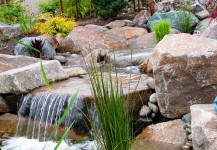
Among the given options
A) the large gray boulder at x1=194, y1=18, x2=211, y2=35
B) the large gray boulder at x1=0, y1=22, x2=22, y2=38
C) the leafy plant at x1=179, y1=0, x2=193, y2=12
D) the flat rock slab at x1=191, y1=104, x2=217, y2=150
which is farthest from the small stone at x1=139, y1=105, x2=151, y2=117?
the large gray boulder at x1=0, y1=22, x2=22, y2=38

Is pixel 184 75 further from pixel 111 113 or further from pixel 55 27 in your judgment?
pixel 55 27

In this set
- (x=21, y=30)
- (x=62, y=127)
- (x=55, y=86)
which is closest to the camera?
(x=62, y=127)

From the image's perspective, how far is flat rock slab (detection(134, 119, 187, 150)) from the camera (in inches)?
166

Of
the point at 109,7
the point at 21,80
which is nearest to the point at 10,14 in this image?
the point at 109,7

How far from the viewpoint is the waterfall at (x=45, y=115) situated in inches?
199

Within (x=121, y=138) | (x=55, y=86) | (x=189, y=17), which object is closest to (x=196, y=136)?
(x=121, y=138)

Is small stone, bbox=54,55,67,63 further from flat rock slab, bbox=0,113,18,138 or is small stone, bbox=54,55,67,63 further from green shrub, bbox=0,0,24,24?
green shrub, bbox=0,0,24,24

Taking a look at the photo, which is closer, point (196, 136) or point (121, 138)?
point (121, 138)

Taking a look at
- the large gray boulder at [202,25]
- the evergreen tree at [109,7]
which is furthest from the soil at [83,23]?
the large gray boulder at [202,25]

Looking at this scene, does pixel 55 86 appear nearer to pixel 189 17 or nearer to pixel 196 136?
pixel 196 136

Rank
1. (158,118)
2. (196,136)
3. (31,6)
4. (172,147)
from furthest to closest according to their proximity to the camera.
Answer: (31,6) → (158,118) → (172,147) → (196,136)

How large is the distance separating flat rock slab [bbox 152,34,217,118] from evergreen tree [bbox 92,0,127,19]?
327 inches

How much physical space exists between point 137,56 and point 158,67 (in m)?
3.25

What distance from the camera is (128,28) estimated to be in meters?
11.5
